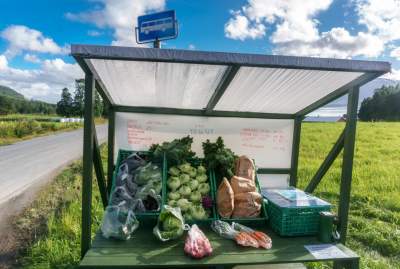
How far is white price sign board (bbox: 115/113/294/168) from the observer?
4.00 metres

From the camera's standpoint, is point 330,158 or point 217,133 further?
point 217,133

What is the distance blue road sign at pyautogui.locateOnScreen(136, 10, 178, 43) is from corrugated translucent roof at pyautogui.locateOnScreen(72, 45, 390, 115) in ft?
1.44

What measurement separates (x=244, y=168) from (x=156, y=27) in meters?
1.67

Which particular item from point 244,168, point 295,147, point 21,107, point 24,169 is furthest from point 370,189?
point 21,107

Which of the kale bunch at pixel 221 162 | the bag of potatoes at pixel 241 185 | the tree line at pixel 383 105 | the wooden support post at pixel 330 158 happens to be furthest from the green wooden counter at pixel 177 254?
the tree line at pixel 383 105

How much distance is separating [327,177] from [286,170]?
5.38 meters

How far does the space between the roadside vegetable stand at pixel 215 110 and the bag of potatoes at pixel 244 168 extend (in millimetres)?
603

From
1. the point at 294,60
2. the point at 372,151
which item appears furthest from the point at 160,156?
the point at 372,151

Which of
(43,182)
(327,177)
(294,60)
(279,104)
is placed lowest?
(43,182)

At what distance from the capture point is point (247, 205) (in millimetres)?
3049

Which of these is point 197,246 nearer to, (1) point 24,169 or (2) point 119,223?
(2) point 119,223

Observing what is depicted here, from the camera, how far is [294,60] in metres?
2.29

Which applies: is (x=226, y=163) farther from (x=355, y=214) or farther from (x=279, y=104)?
(x=355, y=214)

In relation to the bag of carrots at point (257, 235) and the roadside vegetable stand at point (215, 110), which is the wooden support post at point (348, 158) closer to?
the roadside vegetable stand at point (215, 110)
